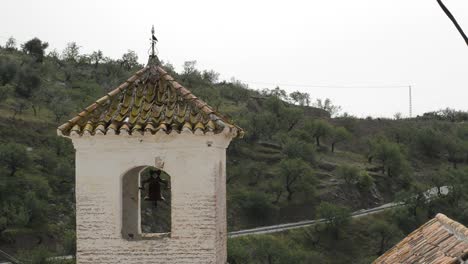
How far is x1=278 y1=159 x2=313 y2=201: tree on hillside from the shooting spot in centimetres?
4575

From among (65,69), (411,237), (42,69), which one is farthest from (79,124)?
(65,69)

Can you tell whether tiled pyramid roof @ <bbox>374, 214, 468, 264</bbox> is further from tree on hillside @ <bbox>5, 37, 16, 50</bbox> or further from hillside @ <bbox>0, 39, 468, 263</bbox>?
tree on hillside @ <bbox>5, 37, 16, 50</bbox>

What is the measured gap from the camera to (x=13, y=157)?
37.6 metres

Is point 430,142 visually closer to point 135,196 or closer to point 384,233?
point 384,233

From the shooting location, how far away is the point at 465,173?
1944 inches

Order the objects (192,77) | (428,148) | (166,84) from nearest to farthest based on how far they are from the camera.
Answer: (166,84) → (428,148) → (192,77)

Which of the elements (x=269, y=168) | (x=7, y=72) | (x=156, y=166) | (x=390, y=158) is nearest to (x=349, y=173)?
(x=269, y=168)

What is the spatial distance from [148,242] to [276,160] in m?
45.1

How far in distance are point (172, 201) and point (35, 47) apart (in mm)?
60188

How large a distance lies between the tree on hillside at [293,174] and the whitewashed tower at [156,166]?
39118 millimetres

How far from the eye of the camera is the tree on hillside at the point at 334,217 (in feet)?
→ 133

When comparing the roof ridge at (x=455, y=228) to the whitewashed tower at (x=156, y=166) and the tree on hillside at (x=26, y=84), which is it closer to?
the whitewashed tower at (x=156, y=166)

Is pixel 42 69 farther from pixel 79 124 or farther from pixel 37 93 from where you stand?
pixel 79 124

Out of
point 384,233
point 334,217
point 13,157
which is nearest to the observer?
point 13,157
